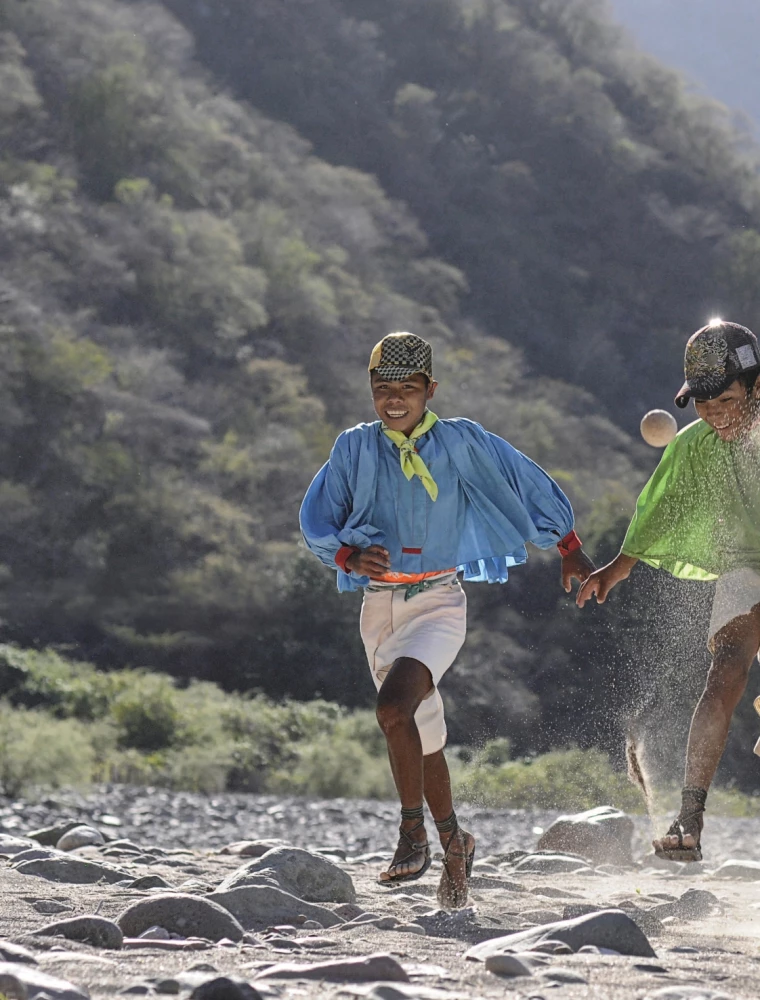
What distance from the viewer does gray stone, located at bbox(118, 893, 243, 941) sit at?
3.67m

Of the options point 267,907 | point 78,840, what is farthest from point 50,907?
point 78,840

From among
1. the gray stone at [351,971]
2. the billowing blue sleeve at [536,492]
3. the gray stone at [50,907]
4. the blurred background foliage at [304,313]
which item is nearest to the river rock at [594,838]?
the blurred background foliage at [304,313]

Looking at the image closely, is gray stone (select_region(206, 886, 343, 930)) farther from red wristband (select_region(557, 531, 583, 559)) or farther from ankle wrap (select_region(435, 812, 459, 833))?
red wristband (select_region(557, 531, 583, 559))

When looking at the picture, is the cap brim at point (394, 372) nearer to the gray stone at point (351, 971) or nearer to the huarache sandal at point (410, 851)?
the huarache sandal at point (410, 851)

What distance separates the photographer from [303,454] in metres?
33.8

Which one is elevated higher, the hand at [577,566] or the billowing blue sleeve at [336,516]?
the billowing blue sleeve at [336,516]

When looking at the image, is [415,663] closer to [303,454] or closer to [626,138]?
[303,454]

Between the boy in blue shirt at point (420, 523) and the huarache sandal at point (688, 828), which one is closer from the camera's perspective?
the huarache sandal at point (688, 828)

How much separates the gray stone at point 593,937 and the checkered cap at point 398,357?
5.93ft

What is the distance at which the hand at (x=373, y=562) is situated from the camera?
452cm

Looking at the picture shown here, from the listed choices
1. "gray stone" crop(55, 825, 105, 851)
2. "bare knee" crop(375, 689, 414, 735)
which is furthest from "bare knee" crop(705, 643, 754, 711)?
"gray stone" crop(55, 825, 105, 851)

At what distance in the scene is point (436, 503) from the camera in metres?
4.79

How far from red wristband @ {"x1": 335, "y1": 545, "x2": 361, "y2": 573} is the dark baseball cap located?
1161 millimetres

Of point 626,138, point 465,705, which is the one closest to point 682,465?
point 465,705
